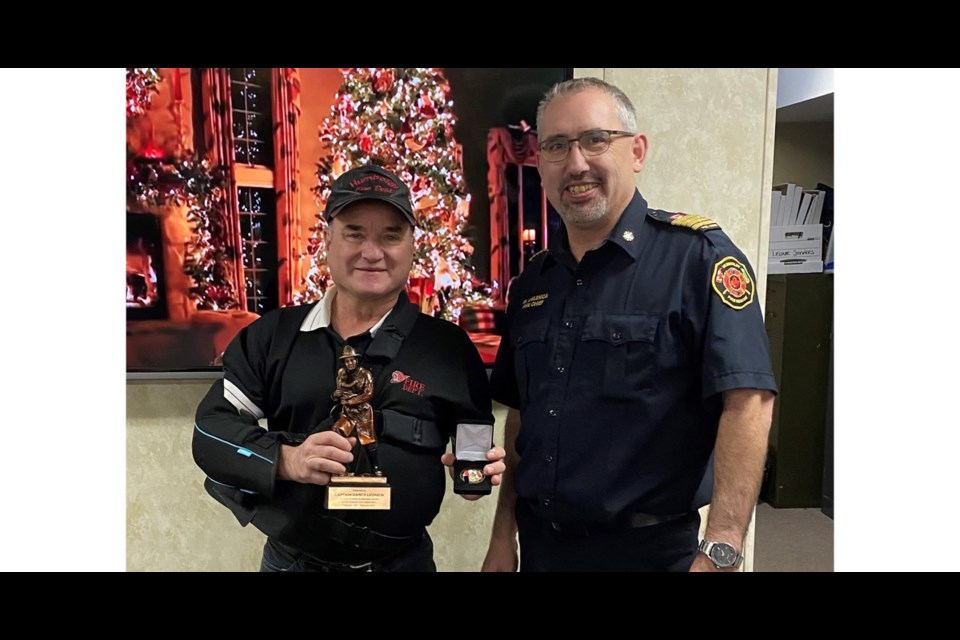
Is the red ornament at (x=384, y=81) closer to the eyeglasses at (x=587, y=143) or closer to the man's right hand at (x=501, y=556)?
the eyeglasses at (x=587, y=143)

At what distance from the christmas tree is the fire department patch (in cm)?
110

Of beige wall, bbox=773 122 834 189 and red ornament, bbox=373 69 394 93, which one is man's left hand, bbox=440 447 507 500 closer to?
red ornament, bbox=373 69 394 93

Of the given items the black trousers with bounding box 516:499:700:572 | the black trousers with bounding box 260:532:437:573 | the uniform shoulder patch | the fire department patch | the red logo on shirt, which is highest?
the uniform shoulder patch

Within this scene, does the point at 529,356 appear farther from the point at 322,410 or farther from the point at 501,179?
the point at 501,179

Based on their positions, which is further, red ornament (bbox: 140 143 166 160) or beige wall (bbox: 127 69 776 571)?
beige wall (bbox: 127 69 776 571)

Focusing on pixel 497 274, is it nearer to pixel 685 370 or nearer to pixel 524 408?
pixel 524 408

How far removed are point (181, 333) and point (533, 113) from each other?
1.37m

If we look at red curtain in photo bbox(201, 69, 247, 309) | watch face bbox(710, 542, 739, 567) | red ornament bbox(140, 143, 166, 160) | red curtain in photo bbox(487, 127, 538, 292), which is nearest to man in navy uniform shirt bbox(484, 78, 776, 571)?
watch face bbox(710, 542, 739, 567)

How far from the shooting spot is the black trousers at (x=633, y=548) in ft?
5.07

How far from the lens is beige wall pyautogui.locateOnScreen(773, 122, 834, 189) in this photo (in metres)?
5.11

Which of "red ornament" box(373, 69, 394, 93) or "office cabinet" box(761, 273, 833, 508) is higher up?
"red ornament" box(373, 69, 394, 93)

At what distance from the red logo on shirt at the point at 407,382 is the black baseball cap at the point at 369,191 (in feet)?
1.11

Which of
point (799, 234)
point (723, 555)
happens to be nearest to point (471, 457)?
point (723, 555)

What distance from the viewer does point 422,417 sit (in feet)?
5.12
